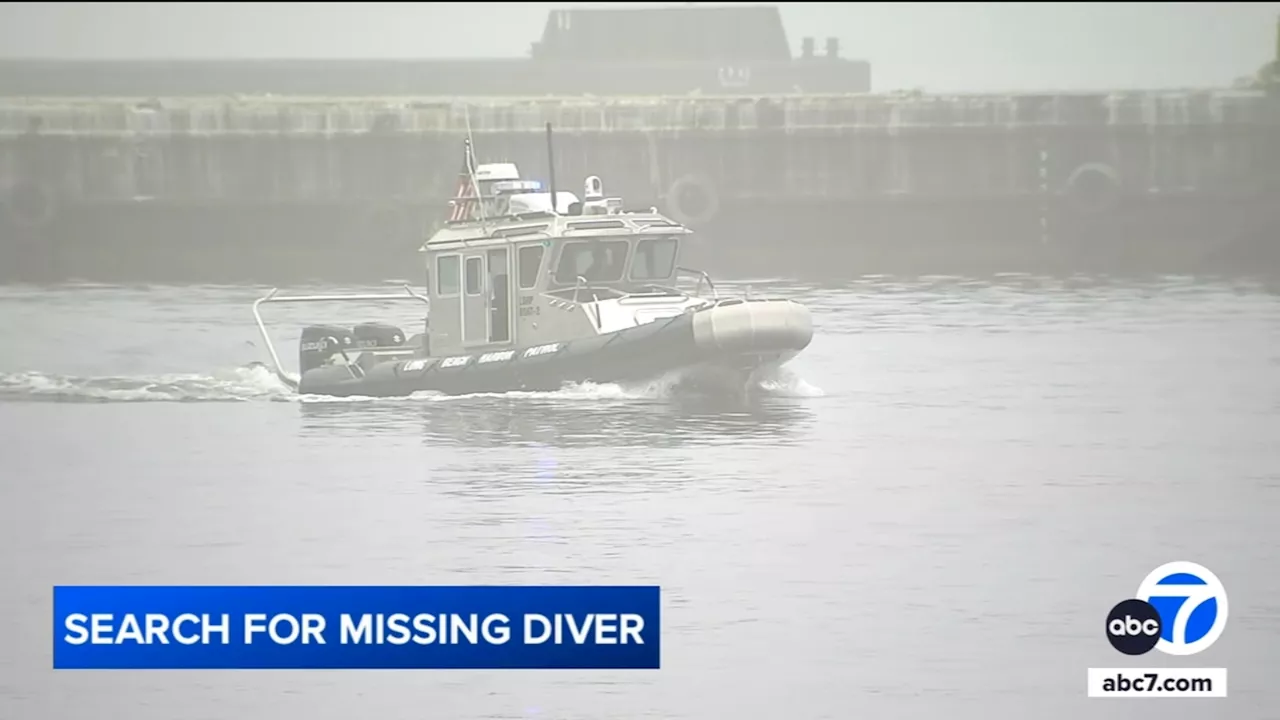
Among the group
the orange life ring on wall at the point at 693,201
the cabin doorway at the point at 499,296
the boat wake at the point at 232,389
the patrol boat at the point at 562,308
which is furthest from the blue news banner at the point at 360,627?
the orange life ring on wall at the point at 693,201

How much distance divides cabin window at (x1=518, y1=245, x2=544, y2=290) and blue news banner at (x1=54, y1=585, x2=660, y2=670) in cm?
1143

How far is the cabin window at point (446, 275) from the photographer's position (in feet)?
82.4

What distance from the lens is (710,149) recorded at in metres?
50.8

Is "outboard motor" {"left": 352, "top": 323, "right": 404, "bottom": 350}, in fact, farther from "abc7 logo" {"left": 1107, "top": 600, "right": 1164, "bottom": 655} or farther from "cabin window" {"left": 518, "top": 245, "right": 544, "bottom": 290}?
"abc7 logo" {"left": 1107, "top": 600, "right": 1164, "bottom": 655}

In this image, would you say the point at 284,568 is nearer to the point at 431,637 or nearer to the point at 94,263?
the point at 431,637

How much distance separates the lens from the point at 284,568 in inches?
638

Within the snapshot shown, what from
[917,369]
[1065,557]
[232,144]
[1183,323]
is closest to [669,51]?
[232,144]

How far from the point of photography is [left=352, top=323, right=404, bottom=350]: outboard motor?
26719 mm

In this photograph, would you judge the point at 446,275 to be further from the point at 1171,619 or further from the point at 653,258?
the point at 1171,619

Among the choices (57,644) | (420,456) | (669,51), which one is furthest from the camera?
(669,51)

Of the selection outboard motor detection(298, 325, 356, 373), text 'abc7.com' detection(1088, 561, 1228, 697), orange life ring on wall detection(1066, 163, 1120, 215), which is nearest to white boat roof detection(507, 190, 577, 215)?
outboard motor detection(298, 325, 356, 373)

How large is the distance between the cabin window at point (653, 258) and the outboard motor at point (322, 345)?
4.03m

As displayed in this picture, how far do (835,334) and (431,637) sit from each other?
827 inches

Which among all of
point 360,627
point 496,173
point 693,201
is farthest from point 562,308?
point 693,201
